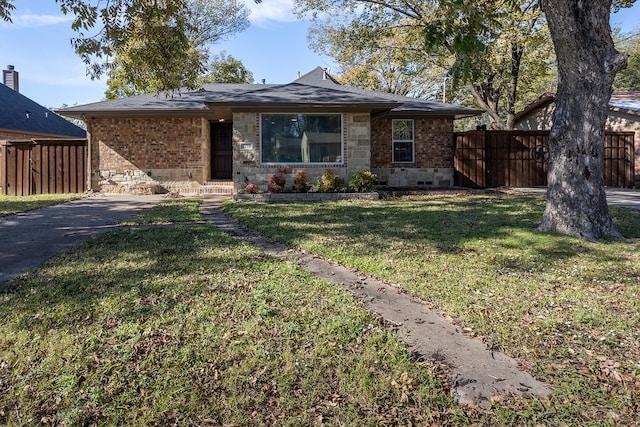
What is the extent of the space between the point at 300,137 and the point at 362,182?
2250mm

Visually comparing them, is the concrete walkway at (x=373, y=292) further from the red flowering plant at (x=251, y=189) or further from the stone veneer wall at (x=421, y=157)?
the stone veneer wall at (x=421, y=157)

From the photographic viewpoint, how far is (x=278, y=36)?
17.4 meters

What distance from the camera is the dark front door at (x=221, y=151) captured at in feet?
52.4

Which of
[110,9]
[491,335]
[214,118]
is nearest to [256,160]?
[214,118]

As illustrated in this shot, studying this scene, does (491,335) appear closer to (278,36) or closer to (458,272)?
(458,272)

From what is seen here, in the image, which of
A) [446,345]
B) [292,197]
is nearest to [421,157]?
[292,197]

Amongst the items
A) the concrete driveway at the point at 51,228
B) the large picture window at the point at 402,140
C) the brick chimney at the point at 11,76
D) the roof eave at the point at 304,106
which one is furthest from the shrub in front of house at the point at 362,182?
the brick chimney at the point at 11,76

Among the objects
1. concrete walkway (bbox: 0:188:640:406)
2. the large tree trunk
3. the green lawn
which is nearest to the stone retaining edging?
concrete walkway (bbox: 0:188:640:406)

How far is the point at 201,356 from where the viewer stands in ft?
9.48

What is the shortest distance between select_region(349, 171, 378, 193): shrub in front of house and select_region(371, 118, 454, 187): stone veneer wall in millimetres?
3418

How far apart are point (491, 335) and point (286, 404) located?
5.55 ft

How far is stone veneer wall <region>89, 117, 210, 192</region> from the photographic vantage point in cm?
1477

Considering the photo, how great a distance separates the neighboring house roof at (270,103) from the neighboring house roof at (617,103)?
239 inches

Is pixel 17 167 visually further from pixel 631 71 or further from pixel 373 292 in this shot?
pixel 631 71
